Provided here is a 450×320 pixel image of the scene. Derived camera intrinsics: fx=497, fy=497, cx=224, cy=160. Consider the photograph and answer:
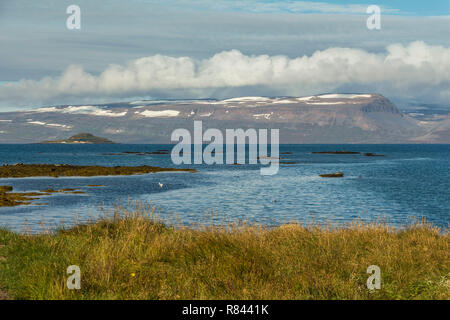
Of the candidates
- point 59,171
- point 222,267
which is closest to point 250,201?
point 222,267

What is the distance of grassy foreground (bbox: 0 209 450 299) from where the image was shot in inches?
Answer: 387

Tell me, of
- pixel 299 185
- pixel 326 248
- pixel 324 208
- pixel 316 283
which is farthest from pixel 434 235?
pixel 299 185

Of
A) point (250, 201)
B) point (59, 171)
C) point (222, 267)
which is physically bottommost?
point (59, 171)

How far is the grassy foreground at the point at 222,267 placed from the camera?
9836 mm

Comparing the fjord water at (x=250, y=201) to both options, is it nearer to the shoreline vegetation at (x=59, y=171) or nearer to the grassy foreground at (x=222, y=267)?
the shoreline vegetation at (x=59, y=171)

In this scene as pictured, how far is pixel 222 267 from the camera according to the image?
1113 cm

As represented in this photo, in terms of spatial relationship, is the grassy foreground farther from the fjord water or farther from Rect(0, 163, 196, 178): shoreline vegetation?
Rect(0, 163, 196, 178): shoreline vegetation

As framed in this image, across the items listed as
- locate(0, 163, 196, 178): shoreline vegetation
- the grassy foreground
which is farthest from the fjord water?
the grassy foreground

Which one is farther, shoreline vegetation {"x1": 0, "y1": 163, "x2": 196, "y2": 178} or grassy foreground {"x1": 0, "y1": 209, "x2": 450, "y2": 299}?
shoreline vegetation {"x1": 0, "y1": 163, "x2": 196, "y2": 178}

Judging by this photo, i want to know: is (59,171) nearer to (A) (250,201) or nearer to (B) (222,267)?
(A) (250,201)

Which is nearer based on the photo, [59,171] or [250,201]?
[250,201]

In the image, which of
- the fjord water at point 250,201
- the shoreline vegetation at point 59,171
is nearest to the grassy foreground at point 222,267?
the fjord water at point 250,201

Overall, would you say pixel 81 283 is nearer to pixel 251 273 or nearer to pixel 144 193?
pixel 251 273

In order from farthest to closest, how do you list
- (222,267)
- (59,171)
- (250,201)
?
(59,171) < (250,201) < (222,267)
